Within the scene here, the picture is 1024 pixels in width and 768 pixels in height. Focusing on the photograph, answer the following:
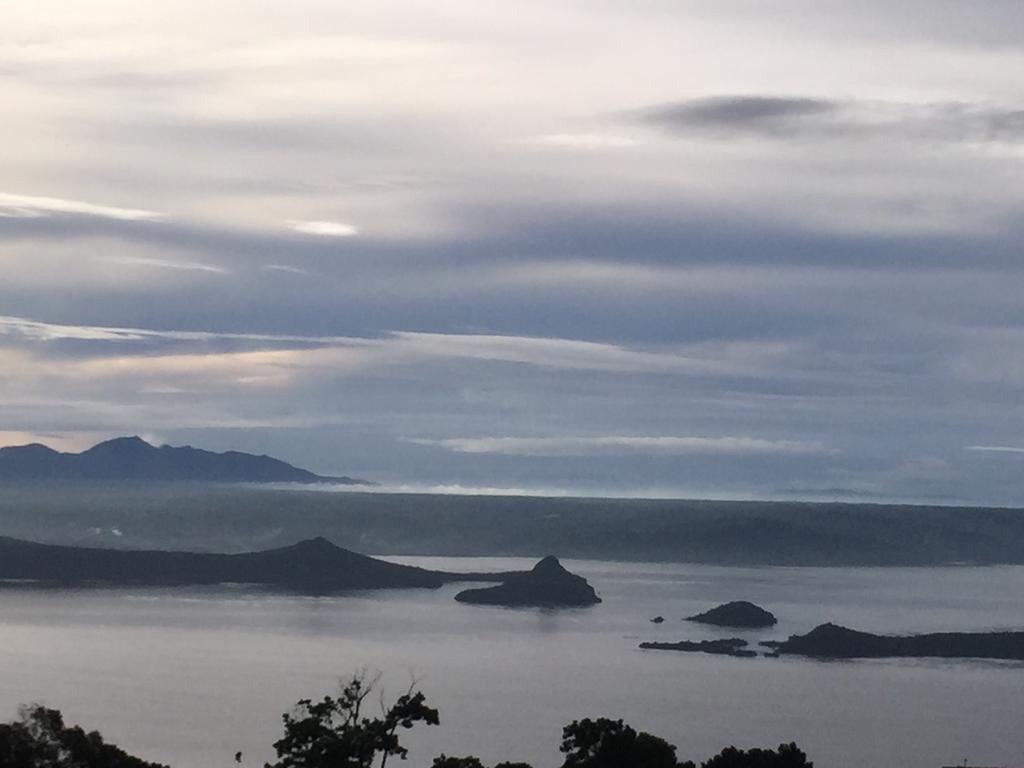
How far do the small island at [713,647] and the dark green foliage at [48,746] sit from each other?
315 ft

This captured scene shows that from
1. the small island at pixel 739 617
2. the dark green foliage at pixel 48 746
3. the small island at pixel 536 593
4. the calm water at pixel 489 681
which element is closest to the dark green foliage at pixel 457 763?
the dark green foliage at pixel 48 746

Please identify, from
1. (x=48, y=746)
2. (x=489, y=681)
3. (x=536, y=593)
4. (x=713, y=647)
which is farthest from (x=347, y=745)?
(x=536, y=593)

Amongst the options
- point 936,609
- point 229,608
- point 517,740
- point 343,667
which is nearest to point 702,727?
point 517,740

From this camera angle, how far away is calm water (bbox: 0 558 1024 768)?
91062mm

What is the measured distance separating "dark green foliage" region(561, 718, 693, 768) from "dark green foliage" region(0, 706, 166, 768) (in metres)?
11.5

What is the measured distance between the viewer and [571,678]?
122 meters

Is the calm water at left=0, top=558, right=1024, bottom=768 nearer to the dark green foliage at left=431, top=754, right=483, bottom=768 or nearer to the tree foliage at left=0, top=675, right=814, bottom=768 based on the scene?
the tree foliage at left=0, top=675, right=814, bottom=768

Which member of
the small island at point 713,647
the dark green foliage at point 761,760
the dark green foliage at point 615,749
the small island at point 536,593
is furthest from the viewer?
the small island at point 536,593

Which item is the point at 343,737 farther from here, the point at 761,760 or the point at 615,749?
the point at 761,760

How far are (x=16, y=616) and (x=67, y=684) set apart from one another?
57.6 m

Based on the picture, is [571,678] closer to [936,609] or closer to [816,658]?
[816,658]

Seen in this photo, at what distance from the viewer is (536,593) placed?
196 metres

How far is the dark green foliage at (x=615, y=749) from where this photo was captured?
154ft

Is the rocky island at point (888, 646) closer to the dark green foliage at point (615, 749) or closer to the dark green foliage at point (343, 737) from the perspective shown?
the dark green foliage at point (615, 749)
